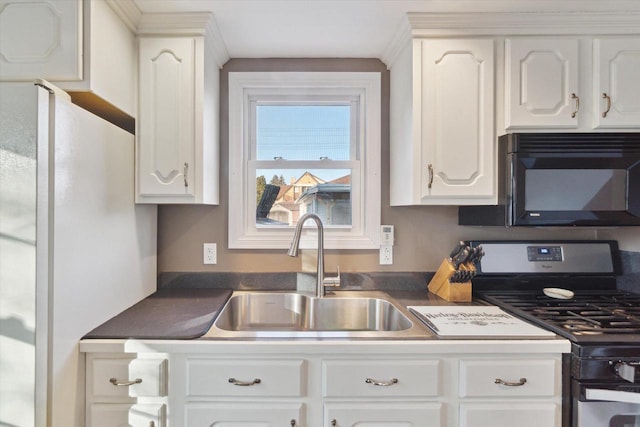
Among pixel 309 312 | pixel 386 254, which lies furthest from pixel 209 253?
pixel 386 254

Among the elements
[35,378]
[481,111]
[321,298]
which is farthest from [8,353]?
[481,111]

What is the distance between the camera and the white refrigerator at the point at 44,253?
939 millimetres

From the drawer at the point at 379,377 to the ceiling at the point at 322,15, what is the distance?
1.40 metres

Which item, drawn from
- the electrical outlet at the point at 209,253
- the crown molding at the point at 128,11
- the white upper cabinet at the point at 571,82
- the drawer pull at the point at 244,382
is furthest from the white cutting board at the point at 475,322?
the crown molding at the point at 128,11

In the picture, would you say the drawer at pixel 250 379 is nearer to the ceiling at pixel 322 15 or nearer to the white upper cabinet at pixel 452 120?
the white upper cabinet at pixel 452 120

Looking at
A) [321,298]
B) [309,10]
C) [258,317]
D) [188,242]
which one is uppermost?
[309,10]

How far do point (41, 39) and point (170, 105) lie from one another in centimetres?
45

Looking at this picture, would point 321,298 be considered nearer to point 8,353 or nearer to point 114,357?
point 114,357

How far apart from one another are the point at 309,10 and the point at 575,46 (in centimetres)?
119

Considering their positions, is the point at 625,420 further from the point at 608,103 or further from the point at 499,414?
the point at 608,103

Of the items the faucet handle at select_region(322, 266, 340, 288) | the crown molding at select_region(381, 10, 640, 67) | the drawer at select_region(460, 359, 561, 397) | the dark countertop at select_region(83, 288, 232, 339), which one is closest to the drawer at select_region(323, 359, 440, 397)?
the drawer at select_region(460, 359, 561, 397)

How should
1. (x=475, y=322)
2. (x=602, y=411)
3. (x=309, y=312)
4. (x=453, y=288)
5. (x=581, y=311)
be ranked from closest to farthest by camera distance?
1. (x=602, y=411)
2. (x=475, y=322)
3. (x=581, y=311)
4. (x=453, y=288)
5. (x=309, y=312)

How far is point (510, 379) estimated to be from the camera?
112 centimetres

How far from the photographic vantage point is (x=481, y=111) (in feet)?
4.76
